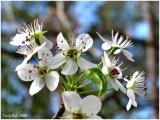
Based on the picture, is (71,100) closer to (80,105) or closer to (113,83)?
(80,105)

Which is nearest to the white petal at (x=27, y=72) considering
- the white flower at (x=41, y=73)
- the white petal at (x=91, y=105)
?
the white flower at (x=41, y=73)

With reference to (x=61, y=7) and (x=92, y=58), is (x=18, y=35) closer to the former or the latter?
(x=92, y=58)

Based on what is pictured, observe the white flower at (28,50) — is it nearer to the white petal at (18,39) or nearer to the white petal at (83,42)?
the white petal at (18,39)

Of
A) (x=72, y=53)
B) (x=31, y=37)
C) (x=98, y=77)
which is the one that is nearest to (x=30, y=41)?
(x=31, y=37)

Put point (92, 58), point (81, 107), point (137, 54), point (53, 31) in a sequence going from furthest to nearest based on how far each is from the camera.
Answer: point (137, 54) < point (53, 31) < point (92, 58) < point (81, 107)

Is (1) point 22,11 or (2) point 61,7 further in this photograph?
(1) point 22,11

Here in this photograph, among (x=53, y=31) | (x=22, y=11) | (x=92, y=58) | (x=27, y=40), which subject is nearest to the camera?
(x=27, y=40)

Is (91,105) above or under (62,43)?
under

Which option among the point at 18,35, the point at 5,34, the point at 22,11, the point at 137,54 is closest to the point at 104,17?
the point at 137,54
